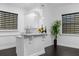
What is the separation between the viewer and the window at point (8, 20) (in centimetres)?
237

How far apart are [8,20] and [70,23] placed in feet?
6.04

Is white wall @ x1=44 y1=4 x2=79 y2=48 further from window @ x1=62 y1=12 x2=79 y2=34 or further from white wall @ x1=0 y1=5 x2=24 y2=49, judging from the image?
white wall @ x1=0 y1=5 x2=24 y2=49

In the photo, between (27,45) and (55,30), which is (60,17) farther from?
(27,45)

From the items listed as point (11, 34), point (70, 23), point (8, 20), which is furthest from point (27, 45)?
point (70, 23)

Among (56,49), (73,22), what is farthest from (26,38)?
(73,22)

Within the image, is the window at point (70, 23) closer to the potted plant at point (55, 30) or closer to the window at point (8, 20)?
the potted plant at point (55, 30)

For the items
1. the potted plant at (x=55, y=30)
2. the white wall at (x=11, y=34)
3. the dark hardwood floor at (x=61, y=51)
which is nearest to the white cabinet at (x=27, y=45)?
the white wall at (x=11, y=34)

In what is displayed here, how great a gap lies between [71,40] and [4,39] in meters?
2.24

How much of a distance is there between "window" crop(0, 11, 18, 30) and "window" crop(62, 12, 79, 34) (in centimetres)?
156

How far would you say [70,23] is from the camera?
9.31 feet

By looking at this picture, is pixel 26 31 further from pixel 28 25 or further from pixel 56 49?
pixel 56 49

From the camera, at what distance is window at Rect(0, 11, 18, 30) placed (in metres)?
2.37

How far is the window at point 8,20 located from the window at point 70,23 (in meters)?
1.56

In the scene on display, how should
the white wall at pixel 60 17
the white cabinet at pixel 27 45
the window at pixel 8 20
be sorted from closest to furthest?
the window at pixel 8 20, the white cabinet at pixel 27 45, the white wall at pixel 60 17
